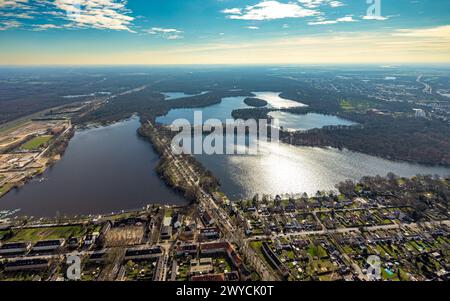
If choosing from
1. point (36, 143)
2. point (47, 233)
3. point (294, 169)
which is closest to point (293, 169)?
point (294, 169)

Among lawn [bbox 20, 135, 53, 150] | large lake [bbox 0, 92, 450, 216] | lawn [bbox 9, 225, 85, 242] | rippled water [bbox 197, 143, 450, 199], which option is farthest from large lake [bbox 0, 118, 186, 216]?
rippled water [bbox 197, 143, 450, 199]

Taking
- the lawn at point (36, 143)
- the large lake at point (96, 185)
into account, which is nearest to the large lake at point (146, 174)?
the large lake at point (96, 185)

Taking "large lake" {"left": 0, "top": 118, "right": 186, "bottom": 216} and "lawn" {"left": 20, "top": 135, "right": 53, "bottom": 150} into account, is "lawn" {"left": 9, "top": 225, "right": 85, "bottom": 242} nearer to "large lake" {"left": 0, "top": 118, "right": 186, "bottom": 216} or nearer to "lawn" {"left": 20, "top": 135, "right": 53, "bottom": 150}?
"large lake" {"left": 0, "top": 118, "right": 186, "bottom": 216}

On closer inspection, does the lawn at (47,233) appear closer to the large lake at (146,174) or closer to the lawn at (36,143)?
the large lake at (146,174)

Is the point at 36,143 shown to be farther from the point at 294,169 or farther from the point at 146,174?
the point at 294,169

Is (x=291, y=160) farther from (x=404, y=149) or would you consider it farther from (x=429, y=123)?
(x=429, y=123)

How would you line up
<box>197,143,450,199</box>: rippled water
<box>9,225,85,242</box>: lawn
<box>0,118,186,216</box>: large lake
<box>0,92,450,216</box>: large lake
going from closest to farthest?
<box>9,225,85,242</box>: lawn → <box>0,118,186,216</box>: large lake → <box>0,92,450,216</box>: large lake → <box>197,143,450,199</box>: rippled water
